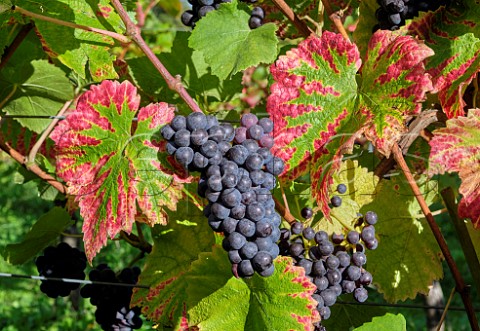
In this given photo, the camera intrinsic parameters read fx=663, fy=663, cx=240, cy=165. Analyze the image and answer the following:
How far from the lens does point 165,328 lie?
4.35 feet

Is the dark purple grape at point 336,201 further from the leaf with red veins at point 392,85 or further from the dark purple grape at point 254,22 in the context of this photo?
the dark purple grape at point 254,22

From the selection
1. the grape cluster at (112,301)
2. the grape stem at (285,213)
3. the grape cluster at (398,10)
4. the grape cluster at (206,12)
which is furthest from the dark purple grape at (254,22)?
the grape cluster at (112,301)

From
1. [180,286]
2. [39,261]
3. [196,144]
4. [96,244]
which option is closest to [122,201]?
[96,244]

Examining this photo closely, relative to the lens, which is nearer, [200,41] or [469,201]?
[469,201]

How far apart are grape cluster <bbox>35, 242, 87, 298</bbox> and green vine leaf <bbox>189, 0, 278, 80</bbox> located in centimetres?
70

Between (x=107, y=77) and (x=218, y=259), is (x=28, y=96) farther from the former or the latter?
(x=218, y=259)

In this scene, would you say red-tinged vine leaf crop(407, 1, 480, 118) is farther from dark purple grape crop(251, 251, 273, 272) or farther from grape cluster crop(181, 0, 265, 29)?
dark purple grape crop(251, 251, 273, 272)

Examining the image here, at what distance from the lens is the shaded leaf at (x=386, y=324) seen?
1027mm

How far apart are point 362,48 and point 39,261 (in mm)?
947

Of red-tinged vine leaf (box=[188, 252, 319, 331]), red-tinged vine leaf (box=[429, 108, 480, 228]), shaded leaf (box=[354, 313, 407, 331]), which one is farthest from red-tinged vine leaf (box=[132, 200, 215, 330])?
red-tinged vine leaf (box=[429, 108, 480, 228])

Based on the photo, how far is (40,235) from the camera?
1.58 meters

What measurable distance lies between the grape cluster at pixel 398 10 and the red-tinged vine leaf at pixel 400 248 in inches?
12.6

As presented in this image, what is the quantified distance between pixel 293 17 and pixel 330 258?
48 centimetres

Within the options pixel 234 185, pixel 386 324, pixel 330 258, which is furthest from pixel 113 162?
pixel 386 324
